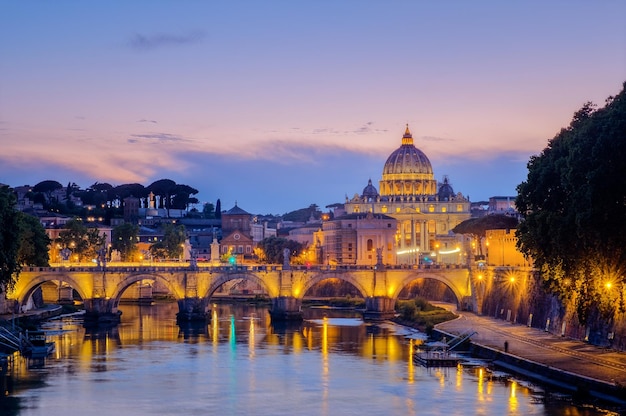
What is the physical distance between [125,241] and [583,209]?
89.5m

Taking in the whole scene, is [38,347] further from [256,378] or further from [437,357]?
[437,357]

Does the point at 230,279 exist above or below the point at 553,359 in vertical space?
above

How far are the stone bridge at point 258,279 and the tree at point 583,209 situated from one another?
32.1m

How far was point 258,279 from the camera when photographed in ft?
302

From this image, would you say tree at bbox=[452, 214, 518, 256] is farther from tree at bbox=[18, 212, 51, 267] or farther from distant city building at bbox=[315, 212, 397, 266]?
distant city building at bbox=[315, 212, 397, 266]

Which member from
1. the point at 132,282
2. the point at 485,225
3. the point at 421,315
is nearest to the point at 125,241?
the point at 485,225

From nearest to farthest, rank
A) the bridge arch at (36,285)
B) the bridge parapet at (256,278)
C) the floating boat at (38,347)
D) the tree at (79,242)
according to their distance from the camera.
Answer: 1. the floating boat at (38,347)
2. the bridge arch at (36,285)
3. the bridge parapet at (256,278)
4. the tree at (79,242)

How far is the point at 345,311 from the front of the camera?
332 feet

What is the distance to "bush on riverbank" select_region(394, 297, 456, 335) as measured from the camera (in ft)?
259

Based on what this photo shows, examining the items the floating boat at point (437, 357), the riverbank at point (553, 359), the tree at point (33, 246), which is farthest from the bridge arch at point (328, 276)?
the floating boat at point (437, 357)

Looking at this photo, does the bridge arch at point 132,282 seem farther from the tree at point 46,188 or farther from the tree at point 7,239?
the tree at point 46,188

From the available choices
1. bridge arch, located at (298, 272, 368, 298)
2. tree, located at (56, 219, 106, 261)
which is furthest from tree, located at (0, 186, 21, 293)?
tree, located at (56, 219, 106, 261)

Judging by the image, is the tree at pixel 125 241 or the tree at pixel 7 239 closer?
the tree at pixel 7 239

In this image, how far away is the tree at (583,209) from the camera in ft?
152
